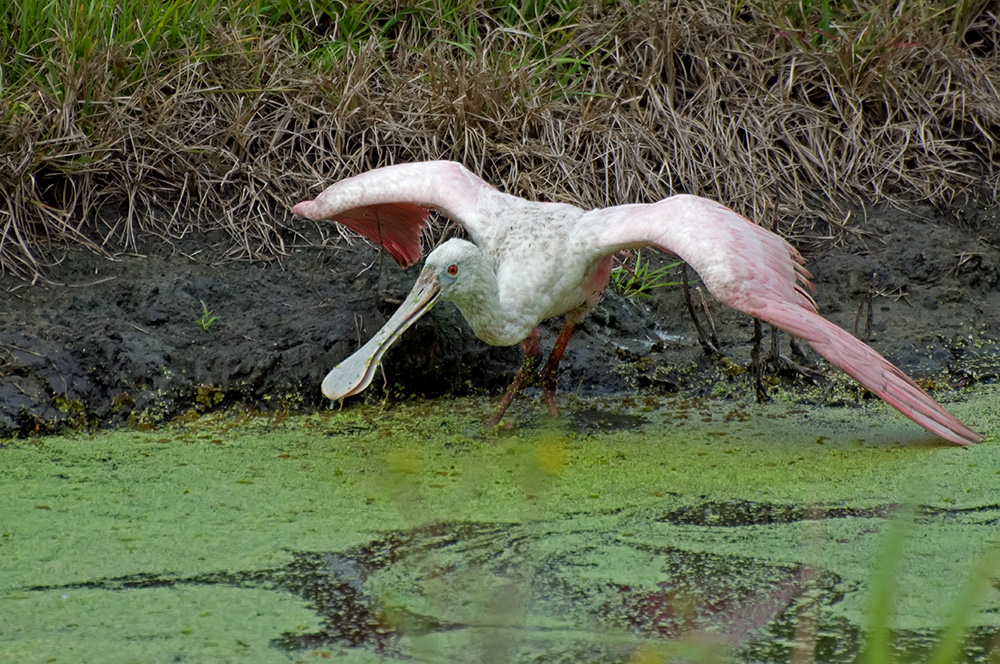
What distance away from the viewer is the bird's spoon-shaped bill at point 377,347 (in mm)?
4137

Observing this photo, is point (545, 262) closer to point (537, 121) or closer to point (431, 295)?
point (431, 295)

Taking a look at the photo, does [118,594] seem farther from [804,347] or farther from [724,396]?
[804,347]

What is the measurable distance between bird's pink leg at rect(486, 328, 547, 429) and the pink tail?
1111 mm

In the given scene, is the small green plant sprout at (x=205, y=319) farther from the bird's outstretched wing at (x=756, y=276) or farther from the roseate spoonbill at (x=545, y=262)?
the bird's outstretched wing at (x=756, y=276)

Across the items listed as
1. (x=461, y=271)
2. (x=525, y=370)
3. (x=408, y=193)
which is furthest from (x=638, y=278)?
(x=461, y=271)

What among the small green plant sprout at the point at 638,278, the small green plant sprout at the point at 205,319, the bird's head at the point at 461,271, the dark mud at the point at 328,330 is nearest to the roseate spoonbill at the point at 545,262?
the bird's head at the point at 461,271

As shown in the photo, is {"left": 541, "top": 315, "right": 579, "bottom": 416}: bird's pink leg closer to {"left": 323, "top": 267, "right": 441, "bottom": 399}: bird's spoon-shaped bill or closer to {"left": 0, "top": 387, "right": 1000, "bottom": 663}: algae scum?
{"left": 0, "top": 387, "right": 1000, "bottom": 663}: algae scum

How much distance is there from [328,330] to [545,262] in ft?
3.29

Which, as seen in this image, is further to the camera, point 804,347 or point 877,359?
point 804,347

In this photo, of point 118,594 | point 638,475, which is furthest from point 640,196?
point 118,594

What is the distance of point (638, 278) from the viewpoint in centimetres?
544

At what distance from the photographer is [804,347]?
5094 millimetres

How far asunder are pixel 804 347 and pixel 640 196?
3.73 feet

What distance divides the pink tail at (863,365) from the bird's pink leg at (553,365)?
1.07m
